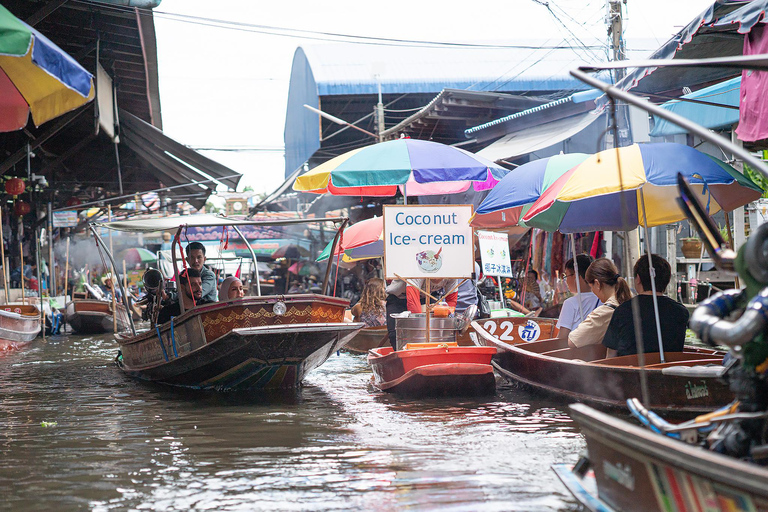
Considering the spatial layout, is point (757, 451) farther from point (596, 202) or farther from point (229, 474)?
point (596, 202)

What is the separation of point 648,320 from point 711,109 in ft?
17.8

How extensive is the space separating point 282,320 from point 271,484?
12.1 feet

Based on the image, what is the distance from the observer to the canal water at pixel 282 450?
4.71 meters

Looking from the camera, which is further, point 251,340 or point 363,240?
point 363,240

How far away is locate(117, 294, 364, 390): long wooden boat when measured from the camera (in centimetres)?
855

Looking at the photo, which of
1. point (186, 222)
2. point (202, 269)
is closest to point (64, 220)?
point (202, 269)

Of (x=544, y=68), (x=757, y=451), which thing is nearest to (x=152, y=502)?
(x=757, y=451)

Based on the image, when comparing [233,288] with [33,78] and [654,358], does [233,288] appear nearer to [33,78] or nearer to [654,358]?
[33,78]

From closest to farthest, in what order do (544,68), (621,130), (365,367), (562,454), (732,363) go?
(732,363), (562,454), (365,367), (621,130), (544,68)

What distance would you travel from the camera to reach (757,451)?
134 inches

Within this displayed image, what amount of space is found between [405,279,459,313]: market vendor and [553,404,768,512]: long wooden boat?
16.1 ft

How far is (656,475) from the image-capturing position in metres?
3.24

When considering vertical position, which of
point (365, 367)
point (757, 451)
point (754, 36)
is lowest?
point (365, 367)

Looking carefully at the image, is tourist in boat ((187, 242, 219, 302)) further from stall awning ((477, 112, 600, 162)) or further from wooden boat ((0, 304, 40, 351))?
stall awning ((477, 112, 600, 162))
